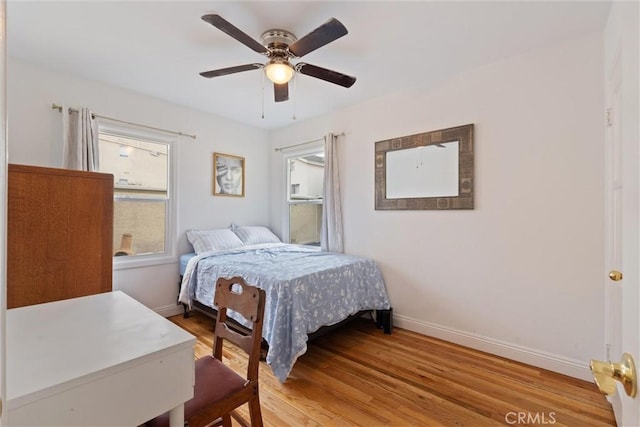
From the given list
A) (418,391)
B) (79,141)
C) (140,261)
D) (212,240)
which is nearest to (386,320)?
(418,391)

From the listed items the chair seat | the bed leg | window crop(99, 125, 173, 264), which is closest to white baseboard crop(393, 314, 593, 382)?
the bed leg

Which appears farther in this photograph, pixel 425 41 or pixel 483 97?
pixel 483 97

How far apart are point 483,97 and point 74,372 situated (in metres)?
3.02

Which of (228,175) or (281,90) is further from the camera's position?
(228,175)

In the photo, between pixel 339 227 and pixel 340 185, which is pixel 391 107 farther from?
pixel 339 227

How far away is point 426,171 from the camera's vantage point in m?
2.77

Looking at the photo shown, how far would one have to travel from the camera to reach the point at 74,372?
0.71 m

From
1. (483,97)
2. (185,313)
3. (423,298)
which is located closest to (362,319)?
(423,298)

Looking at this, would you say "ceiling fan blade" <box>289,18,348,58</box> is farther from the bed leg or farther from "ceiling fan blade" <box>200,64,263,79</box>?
the bed leg

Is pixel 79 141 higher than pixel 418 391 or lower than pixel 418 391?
higher

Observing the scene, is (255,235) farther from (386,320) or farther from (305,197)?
(386,320)

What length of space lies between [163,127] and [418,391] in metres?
3.53

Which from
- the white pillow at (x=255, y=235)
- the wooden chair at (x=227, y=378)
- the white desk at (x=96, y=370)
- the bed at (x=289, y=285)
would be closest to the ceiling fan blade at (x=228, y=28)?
the wooden chair at (x=227, y=378)

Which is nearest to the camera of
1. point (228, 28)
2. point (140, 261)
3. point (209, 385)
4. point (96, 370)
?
point (96, 370)
